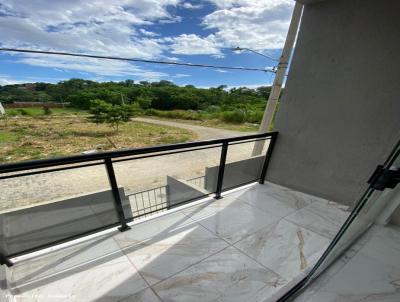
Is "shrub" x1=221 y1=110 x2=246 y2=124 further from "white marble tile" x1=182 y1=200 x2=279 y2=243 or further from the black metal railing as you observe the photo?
the black metal railing

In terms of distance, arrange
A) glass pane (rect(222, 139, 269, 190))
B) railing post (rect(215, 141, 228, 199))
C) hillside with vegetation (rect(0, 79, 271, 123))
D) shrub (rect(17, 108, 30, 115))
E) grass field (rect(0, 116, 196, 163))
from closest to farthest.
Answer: railing post (rect(215, 141, 228, 199))
glass pane (rect(222, 139, 269, 190))
grass field (rect(0, 116, 196, 163))
hillside with vegetation (rect(0, 79, 271, 123))
shrub (rect(17, 108, 30, 115))

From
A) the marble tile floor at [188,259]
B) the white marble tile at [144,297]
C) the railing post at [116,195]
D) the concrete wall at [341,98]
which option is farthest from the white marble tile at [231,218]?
the concrete wall at [341,98]

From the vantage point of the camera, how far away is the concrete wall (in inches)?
66.4

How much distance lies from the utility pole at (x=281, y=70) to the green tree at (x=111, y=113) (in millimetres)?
24004

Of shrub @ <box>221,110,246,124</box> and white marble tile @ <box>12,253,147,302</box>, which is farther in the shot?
shrub @ <box>221,110,246,124</box>

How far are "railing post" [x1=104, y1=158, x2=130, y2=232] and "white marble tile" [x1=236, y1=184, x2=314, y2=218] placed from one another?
1232 mm

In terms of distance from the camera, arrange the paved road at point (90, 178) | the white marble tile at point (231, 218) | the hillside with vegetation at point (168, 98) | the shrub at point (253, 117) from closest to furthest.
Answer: the paved road at point (90, 178) < the white marble tile at point (231, 218) < the hillside with vegetation at point (168, 98) < the shrub at point (253, 117)

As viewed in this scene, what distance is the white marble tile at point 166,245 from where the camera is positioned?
1312mm

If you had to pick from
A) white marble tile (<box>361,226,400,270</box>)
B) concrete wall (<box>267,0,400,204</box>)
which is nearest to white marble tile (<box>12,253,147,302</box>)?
white marble tile (<box>361,226,400,270</box>)

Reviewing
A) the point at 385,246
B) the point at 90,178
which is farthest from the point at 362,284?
the point at 90,178

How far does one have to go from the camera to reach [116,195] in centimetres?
153

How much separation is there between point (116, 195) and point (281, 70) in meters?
3.34

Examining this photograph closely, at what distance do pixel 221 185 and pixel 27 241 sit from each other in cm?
170

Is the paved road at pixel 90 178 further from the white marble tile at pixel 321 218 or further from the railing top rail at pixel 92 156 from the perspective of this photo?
the white marble tile at pixel 321 218
